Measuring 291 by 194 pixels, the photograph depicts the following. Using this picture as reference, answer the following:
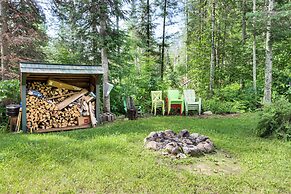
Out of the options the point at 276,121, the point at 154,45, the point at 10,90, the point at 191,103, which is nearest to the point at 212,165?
the point at 276,121

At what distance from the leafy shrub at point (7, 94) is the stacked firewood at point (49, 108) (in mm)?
654

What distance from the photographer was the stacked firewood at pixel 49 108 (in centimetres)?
527

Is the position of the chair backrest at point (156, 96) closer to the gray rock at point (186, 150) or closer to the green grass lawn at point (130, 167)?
the green grass lawn at point (130, 167)

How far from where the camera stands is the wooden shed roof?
16.4ft

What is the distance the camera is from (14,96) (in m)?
5.84

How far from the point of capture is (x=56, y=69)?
532 cm

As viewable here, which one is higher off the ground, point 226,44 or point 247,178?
point 226,44

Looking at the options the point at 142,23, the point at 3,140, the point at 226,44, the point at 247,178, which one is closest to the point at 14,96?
the point at 3,140

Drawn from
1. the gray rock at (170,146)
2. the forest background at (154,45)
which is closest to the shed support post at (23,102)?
the forest background at (154,45)

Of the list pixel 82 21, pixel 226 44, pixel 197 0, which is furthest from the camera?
pixel 197 0

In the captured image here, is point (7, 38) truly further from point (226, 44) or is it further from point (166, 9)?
point (226, 44)

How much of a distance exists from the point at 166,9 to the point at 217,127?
6.41 meters

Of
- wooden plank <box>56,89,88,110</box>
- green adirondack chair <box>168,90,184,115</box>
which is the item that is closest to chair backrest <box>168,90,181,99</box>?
green adirondack chair <box>168,90,184,115</box>

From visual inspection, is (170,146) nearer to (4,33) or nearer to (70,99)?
(70,99)
